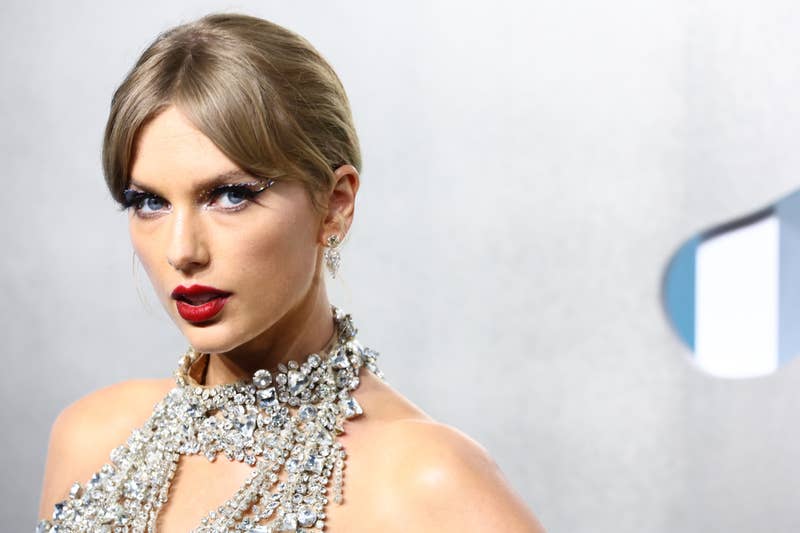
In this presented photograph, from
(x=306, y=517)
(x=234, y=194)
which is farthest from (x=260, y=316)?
(x=306, y=517)

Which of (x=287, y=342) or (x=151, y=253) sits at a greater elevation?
(x=151, y=253)

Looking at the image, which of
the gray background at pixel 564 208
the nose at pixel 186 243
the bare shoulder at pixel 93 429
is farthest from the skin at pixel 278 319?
the gray background at pixel 564 208

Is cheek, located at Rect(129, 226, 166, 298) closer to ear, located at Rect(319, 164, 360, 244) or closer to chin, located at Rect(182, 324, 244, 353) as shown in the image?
chin, located at Rect(182, 324, 244, 353)

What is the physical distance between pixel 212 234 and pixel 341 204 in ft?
0.68

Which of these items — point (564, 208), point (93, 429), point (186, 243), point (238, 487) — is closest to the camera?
point (186, 243)

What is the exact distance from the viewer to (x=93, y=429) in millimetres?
1824

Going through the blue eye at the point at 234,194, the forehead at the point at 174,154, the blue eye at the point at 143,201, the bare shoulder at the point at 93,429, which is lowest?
the bare shoulder at the point at 93,429

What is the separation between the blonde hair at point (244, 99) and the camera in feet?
4.66

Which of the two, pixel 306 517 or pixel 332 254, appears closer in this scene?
pixel 306 517

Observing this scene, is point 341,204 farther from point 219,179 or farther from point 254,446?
point 254,446

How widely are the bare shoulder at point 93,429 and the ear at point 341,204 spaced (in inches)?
17.7

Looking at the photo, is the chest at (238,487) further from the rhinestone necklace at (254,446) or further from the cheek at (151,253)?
the cheek at (151,253)

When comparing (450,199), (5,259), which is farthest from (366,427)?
(5,259)

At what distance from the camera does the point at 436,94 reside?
9.33 ft
